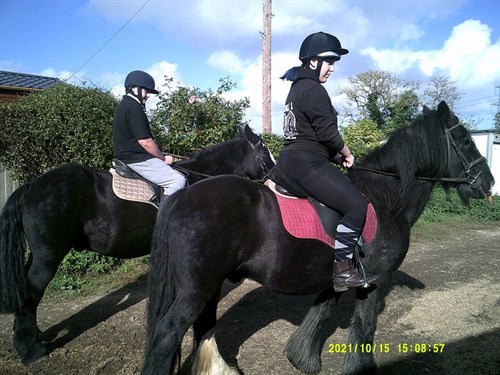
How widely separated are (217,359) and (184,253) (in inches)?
55.4

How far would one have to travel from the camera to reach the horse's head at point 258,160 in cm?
565

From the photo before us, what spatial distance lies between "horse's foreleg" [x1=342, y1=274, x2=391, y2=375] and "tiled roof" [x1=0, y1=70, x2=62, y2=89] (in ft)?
38.8

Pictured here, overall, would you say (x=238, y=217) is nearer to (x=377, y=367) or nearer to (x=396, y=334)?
(x=377, y=367)

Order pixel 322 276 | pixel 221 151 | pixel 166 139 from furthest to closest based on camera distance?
pixel 166 139
pixel 221 151
pixel 322 276

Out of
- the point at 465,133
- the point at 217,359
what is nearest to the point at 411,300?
the point at 465,133

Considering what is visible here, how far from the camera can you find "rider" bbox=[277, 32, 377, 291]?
11.2ft

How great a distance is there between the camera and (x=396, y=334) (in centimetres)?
491

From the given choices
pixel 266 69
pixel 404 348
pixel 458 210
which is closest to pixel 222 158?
pixel 404 348

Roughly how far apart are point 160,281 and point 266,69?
29.0ft

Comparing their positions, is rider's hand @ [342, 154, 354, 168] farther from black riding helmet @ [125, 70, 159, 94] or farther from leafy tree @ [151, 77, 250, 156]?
leafy tree @ [151, 77, 250, 156]

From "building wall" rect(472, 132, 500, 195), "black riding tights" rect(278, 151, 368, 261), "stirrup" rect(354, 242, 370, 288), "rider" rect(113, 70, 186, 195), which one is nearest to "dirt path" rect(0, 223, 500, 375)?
"stirrup" rect(354, 242, 370, 288)

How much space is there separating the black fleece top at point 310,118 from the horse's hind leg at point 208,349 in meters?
1.76

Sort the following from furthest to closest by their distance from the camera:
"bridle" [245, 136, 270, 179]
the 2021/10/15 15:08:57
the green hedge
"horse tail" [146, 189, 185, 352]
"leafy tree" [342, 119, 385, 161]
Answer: the green hedge, "leafy tree" [342, 119, 385, 161], "bridle" [245, 136, 270, 179], the 2021/10/15 15:08:57, "horse tail" [146, 189, 185, 352]

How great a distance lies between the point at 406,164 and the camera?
3.98 metres
